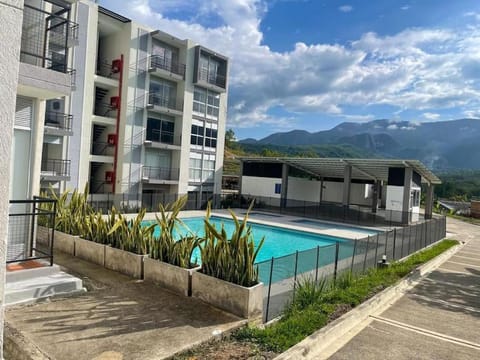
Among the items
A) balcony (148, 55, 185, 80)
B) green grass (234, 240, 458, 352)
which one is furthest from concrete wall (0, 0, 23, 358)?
balcony (148, 55, 185, 80)

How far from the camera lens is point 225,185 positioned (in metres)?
42.1

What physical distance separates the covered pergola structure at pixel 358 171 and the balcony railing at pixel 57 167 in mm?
16108

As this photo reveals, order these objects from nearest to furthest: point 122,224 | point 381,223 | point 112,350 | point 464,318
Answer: point 112,350 → point 464,318 → point 122,224 → point 381,223

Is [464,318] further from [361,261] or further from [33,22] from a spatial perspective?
[33,22]

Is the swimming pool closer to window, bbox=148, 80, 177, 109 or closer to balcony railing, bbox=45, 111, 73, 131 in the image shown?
window, bbox=148, 80, 177, 109

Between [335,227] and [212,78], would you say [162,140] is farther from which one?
[335,227]

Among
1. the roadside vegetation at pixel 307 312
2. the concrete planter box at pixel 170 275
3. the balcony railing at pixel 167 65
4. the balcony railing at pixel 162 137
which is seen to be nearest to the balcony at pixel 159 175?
the balcony railing at pixel 162 137

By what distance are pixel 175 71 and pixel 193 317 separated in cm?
2511

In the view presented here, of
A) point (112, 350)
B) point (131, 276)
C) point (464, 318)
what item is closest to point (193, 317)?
point (112, 350)

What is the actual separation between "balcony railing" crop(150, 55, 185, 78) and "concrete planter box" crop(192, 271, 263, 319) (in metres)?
22.3

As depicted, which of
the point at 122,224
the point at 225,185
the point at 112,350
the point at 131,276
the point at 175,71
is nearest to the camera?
the point at 112,350

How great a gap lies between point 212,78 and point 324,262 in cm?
2442

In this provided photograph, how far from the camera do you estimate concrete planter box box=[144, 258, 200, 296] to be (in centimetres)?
655

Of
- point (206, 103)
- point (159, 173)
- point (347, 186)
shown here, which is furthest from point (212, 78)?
point (347, 186)
